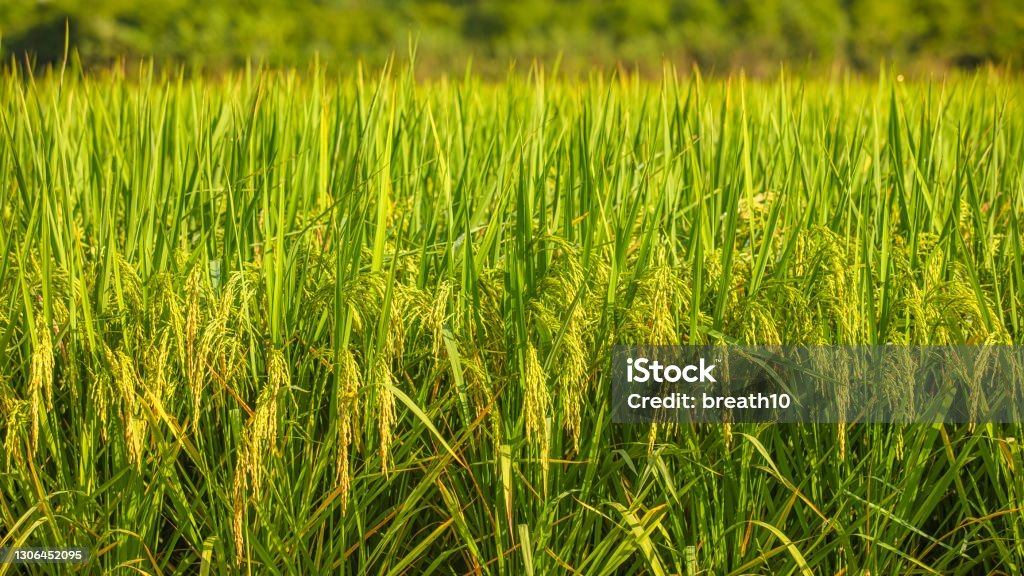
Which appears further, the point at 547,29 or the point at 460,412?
the point at 547,29

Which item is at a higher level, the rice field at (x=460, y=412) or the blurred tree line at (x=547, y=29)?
the blurred tree line at (x=547, y=29)

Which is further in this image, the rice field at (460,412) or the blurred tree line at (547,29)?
the blurred tree line at (547,29)

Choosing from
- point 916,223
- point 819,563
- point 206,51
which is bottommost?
point 819,563

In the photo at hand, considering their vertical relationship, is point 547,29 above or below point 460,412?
above

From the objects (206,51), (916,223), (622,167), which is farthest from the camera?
(206,51)

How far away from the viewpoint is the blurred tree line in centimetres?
961

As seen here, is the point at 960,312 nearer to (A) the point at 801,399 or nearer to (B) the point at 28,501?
(A) the point at 801,399

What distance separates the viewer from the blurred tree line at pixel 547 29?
9609mm

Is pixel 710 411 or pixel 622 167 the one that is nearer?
pixel 710 411

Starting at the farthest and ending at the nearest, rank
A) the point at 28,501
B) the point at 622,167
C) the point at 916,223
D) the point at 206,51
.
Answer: the point at 206,51
the point at 622,167
the point at 916,223
the point at 28,501

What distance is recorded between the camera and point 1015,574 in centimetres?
160

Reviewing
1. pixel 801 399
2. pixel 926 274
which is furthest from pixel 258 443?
pixel 926 274

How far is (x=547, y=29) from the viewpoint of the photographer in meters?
11.5

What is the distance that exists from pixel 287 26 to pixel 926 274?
9272mm
